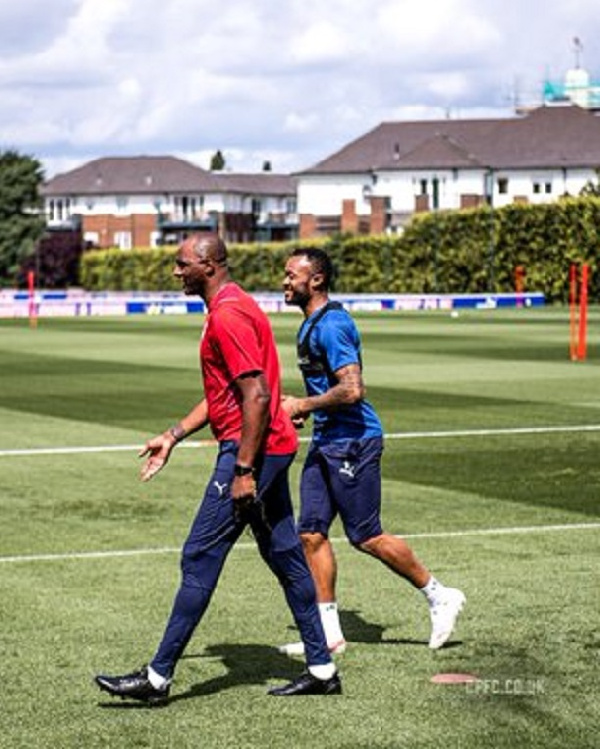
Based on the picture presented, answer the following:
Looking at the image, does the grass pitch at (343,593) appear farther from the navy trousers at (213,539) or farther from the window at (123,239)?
the window at (123,239)

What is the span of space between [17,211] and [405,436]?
121 m

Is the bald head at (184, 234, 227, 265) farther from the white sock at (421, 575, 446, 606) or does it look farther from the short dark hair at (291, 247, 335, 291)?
the white sock at (421, 575, 446, 606)

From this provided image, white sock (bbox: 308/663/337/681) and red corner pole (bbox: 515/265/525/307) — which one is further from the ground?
white sock (bbox: 308/663/337/681)

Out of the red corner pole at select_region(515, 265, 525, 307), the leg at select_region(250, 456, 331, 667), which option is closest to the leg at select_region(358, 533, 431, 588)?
the leg at select_region(250, 456, 331, 667)

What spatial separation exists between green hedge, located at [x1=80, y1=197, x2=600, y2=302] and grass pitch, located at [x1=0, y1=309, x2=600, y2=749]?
5067cm

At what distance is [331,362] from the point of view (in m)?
10.4

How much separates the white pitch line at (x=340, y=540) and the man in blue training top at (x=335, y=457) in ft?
11.2

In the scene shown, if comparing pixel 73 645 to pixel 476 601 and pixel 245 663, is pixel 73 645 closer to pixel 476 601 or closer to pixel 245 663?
pixel 245 663

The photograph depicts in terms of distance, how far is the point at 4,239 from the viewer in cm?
13938

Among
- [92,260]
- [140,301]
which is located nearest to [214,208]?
[92,260]

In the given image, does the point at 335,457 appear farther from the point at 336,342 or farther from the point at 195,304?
the point at 195,304

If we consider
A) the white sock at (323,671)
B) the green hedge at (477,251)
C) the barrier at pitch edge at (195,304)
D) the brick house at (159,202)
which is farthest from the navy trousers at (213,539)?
the brick house at (159,202)

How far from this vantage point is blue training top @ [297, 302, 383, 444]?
34.1 ft

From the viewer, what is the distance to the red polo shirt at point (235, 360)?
9023 millimetres
